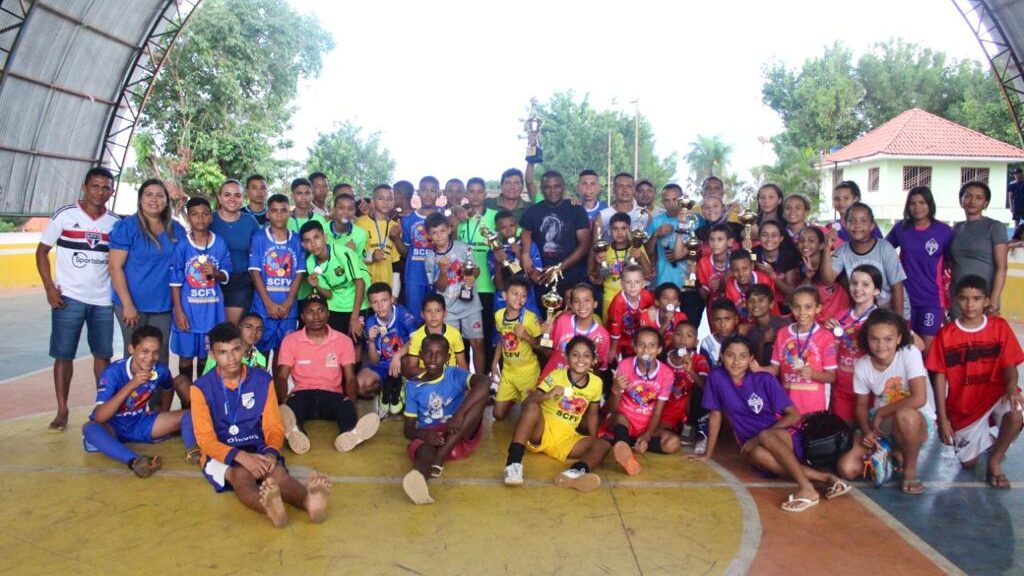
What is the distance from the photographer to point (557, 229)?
6.18 m

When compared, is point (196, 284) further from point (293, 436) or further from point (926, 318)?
point (926, 318)

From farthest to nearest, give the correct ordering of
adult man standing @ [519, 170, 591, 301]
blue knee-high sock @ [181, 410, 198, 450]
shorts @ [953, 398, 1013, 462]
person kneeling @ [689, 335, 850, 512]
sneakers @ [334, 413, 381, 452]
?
1. adult man standing @ [519, 170, 591, 301]
2. sneakers @ [334, 413, 381, 452]
3. blue knee-high sock @ [181, 410, 198, 450]
4. shorts @ [953, 398, 1013, 462]
5. person kneeling @ [689, 335, 850, 512]

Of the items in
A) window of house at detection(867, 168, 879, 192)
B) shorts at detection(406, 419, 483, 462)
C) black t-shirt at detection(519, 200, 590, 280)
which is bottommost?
shorts at detection(406, 419, 483, 462)

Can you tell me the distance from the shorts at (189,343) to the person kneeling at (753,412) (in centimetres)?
366

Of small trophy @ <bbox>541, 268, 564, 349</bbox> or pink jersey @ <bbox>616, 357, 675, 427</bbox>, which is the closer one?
pink jersey @ <bbox>616, 357, 675, 427</bbox>

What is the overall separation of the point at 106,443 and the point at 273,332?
5.16ft

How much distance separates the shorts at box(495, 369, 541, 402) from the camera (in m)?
5.59

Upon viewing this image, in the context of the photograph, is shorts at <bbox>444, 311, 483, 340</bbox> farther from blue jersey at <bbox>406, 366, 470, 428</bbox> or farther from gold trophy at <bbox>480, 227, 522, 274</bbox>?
blue jersey at <bbox>406, 366, 470, 428</bbox>

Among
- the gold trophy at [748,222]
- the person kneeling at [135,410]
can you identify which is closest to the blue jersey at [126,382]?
the person kneeling at [135,410]

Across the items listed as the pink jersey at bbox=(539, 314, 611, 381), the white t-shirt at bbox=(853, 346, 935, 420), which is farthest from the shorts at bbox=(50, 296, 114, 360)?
the white t-shirt at bbox=(853, 346, 935, 420)

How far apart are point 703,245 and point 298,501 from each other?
3.82 meters

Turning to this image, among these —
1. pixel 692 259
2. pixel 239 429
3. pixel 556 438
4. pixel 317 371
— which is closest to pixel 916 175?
pixel 692 259

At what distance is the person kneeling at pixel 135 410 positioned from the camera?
14.8ft

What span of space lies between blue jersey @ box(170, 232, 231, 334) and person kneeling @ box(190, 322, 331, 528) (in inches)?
45.2
